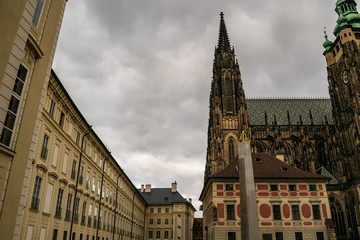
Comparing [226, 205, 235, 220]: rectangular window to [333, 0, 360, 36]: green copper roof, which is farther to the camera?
[333, 0, 360, 36]: green copper roof

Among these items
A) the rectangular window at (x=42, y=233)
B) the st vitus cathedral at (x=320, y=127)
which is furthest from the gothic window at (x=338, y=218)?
the rectangular window at (x=42, y=233)

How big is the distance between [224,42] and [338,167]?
4303cm

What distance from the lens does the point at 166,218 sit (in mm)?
80500

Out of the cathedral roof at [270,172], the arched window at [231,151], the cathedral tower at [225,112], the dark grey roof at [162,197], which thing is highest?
the cathedral tower at [225,112]

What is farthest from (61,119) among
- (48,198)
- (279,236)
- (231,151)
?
(231,151)

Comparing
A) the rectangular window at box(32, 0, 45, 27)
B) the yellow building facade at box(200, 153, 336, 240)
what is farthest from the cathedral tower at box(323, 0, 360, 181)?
the rectangular window at box(32, 0, 45, 27)

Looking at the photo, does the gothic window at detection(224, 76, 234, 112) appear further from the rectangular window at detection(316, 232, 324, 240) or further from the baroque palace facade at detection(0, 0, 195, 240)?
the rectangular window at detection(316, 232, 324, 240)

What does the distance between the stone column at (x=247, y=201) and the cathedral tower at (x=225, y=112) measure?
40.1 meters

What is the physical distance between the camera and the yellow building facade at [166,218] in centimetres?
7862

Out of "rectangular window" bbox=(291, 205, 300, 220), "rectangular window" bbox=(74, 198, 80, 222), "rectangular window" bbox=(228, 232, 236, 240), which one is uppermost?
"rectangular window" bbox=(291, 205, 300, 220)

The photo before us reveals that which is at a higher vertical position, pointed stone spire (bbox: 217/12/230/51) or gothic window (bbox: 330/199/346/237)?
pointed stone spire (bbox: 217/12/230/51)

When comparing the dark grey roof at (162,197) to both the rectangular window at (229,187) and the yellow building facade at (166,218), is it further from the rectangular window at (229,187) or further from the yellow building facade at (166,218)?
the rectangular window at (229,187)

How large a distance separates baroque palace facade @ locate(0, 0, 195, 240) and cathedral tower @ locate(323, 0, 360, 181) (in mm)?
48839

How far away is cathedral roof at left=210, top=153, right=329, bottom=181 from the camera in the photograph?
4022 centimetres
